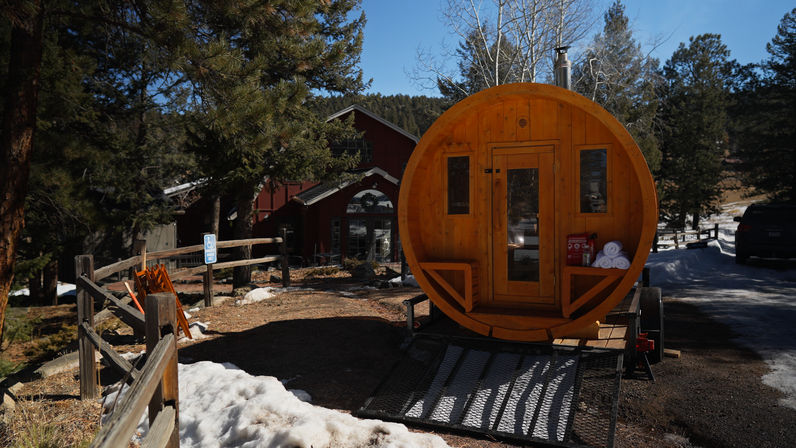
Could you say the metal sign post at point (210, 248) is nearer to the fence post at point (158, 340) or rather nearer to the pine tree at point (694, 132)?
the fence post at point (158, 340)

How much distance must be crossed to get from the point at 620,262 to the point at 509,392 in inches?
70.3

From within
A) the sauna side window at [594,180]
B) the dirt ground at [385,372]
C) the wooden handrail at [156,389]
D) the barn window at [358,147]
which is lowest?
the dirt ground at [385,372]

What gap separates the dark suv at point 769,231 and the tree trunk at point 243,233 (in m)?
A: 13.8

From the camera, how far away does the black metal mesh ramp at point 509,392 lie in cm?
413

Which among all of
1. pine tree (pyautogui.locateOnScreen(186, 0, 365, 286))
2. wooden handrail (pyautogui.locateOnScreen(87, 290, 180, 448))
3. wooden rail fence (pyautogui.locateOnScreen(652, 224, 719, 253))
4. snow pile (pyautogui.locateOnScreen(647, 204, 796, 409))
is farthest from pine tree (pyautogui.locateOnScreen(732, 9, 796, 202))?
wooden handrail (pyautogui.locateOnScreen(87, 290, 180, 448))

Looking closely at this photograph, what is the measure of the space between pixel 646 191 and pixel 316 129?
9666 millimetres

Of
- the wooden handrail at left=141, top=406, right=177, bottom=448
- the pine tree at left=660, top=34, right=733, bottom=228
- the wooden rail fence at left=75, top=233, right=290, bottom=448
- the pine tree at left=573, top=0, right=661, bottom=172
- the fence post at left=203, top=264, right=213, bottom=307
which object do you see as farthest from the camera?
the pine tree at left=660, top=34, right=733, bottom=228

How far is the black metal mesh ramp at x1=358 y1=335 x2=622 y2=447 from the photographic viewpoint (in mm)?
4129

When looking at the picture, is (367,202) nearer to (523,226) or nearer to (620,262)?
(523,226)

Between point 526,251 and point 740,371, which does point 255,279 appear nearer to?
point 526,251

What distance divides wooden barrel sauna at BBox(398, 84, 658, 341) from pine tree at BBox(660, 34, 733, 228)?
23342 mm

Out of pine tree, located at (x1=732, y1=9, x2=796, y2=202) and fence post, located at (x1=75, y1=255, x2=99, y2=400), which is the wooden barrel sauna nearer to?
fence post, located at (x1=75, y1=255, x2=99, y2=400)

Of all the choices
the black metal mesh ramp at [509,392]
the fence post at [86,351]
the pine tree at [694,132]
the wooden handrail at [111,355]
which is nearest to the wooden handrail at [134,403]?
the wooden handrail at [111,355]

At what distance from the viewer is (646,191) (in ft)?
16.1
